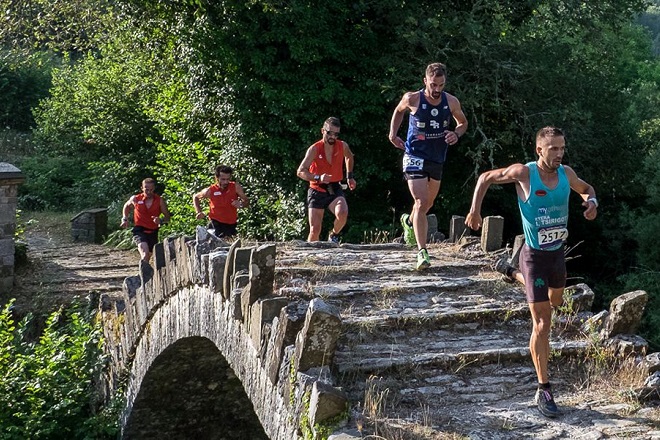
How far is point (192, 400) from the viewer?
11812 millimetres

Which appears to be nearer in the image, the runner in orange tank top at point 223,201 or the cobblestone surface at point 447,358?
the cobblestone surface at point 447,358

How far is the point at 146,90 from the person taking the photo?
2241cm

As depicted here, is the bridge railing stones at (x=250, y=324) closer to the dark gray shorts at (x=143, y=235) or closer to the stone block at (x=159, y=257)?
the stone block at (x=159, y=257)

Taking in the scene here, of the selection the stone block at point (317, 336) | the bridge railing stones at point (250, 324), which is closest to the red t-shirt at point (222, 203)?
the bridge railing stones at point (250, 324)

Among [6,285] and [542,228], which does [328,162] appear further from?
[6,285]

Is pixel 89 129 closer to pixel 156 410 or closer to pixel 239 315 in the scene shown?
pixel 156 410

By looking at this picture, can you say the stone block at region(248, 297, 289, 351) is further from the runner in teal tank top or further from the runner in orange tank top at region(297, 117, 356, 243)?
the runner in orange tank top at region(297, 117, 356, 243)

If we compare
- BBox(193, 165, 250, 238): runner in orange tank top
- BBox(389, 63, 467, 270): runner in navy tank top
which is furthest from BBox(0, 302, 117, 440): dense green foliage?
BBox(389, 63, 467, 270): runner in navy tank top

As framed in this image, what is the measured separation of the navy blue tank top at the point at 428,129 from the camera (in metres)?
8.18

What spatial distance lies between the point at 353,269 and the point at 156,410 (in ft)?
15.5

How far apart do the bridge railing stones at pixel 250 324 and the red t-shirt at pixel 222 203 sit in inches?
43.3

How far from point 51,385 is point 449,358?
22.6 feet

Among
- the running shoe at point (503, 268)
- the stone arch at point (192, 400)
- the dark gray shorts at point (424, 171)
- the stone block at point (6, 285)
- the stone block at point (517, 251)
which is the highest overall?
the dark gray shorts at point (424, 171)

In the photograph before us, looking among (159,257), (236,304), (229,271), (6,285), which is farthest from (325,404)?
(6,285)
